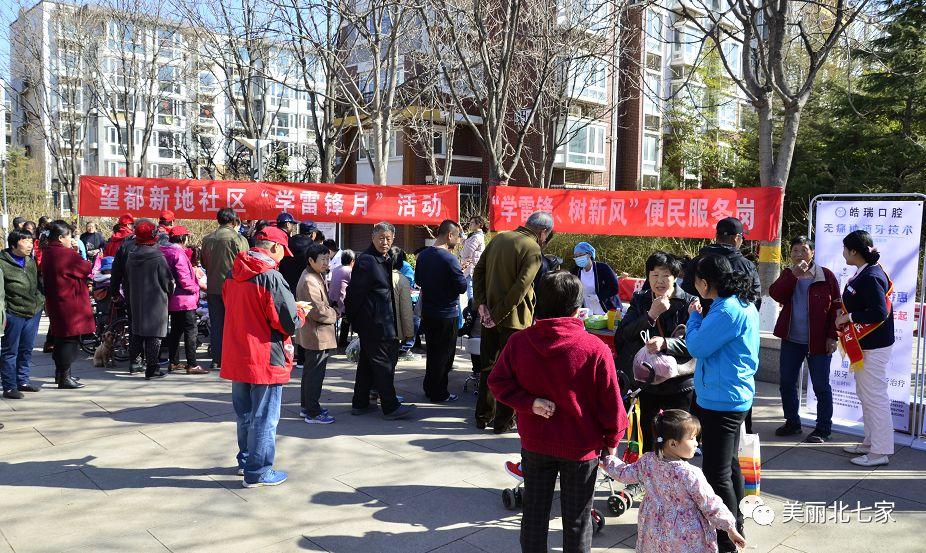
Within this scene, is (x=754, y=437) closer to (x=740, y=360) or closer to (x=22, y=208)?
(x=740, y=360)

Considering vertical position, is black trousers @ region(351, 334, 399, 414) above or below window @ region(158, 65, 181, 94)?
below

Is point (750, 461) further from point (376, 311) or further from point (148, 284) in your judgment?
point (148, 284)

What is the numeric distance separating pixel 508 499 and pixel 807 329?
128 inches

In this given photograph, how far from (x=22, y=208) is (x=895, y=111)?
28.7 metres

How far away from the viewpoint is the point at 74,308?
773 centimetres

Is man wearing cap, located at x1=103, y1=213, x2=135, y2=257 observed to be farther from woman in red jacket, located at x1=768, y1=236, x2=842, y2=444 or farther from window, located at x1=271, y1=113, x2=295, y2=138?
window, located at x1=271, y1=113, x2=295, y2=138

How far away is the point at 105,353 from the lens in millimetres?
9117

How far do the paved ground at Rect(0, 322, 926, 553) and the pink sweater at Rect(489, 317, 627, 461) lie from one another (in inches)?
48.5

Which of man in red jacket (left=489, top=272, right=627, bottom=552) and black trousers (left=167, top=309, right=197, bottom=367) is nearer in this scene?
man in red jacket (left=489, top=272, right=627, bottom=552)

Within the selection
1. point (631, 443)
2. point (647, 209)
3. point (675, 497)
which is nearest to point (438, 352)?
point (631, 443)

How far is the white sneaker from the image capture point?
553 centimetres

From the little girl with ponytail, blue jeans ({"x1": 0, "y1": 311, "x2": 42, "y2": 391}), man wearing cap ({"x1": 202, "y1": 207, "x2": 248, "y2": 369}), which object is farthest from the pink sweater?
blue jeans ({"x1": 0, "y1": 311, "x2": 42, "y2": 391})

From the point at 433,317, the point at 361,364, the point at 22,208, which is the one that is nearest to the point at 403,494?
the point at 361,364

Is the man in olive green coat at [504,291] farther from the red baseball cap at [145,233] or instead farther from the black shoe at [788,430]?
the red baseball cap at [145,233]
